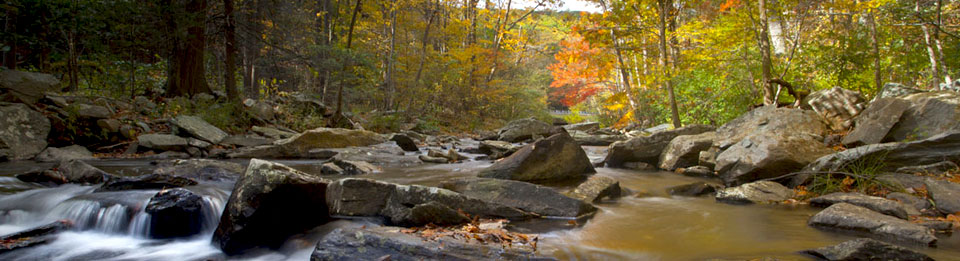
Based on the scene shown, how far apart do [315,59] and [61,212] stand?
358 inches

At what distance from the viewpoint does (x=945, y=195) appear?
402 cm

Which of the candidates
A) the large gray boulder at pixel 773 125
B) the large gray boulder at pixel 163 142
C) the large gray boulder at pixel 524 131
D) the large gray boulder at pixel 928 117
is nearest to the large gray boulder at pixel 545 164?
the large gray boulder at pixel 773 125

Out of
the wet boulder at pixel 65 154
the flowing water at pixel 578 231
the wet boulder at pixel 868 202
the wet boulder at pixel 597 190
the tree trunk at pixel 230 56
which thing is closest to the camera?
the flowing water at pixel 578 231

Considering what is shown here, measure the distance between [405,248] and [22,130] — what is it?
26.0 ft

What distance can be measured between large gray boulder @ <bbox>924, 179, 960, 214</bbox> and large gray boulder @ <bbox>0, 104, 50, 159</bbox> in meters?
11.0

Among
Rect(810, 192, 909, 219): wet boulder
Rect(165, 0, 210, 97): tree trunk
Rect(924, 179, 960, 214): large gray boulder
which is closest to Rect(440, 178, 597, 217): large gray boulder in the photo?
Rect(810, 192, 909, 219): wet boulder

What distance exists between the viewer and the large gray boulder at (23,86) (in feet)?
25.1

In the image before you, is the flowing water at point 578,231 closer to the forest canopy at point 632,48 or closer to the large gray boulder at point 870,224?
the large gray boulder at point 870,224

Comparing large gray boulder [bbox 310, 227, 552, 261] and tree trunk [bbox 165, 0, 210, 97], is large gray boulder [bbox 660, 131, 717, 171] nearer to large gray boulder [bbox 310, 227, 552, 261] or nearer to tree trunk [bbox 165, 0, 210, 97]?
large gray boulder [bbox 310, 227, 552, 261]

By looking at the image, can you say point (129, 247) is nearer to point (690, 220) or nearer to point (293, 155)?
point (690, 220)

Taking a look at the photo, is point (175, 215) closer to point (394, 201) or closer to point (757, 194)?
point (394, 201)

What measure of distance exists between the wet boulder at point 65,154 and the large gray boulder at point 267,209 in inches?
218

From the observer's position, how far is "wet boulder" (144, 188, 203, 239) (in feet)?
12.7

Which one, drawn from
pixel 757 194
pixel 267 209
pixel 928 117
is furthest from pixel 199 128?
pixel 928 117
